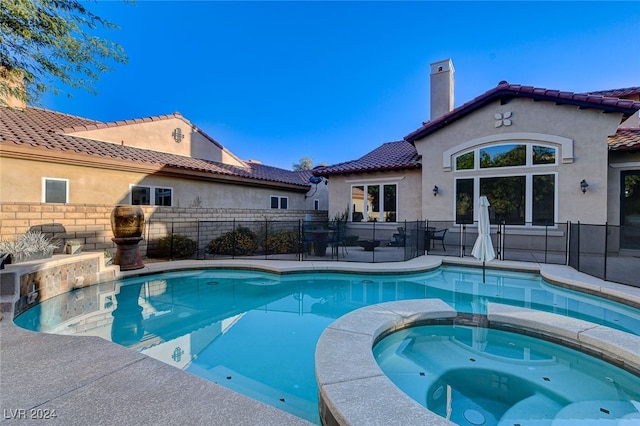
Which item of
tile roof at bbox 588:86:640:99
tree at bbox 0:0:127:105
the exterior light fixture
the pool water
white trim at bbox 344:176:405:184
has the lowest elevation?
the pool water

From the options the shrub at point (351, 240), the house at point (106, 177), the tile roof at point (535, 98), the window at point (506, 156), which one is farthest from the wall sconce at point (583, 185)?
the house at point (106, 177)

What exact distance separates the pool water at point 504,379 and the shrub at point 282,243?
7987 mm

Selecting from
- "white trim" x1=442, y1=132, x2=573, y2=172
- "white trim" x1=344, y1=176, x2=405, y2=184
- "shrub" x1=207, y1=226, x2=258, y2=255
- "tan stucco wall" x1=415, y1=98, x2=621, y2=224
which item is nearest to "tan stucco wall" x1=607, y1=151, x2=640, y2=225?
"tan stucco wall" x1=415, y1=98, x2=621, y2=224

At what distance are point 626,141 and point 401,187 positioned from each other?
7831 mm

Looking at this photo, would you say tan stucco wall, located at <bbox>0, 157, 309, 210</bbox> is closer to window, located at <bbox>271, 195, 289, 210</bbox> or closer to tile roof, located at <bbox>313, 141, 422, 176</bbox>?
window, located at <bbox>271, 195, 289, 210</bbox>

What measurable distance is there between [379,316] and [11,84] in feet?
26.1

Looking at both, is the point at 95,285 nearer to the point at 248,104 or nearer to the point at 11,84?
the point at 11,84

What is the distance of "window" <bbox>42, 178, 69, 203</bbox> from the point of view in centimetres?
900

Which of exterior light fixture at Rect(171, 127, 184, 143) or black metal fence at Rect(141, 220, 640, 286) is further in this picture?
exterior light fixture at Rect(171, 127, 184, 143)

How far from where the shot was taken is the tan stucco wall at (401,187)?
559 inches

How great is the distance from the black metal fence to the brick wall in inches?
15.8

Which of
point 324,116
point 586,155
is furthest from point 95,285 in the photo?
point 324,116

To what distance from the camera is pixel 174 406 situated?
2457 millimetres

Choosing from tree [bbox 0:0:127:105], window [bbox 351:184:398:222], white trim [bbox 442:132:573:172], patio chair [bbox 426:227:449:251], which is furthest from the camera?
window [bbox 351:184:398:222]
